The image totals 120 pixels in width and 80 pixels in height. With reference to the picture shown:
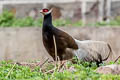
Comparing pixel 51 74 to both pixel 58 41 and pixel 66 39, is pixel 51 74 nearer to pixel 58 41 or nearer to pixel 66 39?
pixel 58 41

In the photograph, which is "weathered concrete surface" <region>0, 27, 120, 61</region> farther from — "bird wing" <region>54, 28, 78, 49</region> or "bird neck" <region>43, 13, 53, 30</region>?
"bird wing" <region>54, 28, 78, 49</region>

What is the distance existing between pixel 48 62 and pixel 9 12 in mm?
9192


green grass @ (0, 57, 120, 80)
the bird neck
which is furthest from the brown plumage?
green grass @ (0, 57, 120, 80)

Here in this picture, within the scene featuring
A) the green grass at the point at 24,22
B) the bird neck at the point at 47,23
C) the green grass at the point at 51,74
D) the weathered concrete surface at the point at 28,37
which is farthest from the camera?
the green grass at the point at 24,22

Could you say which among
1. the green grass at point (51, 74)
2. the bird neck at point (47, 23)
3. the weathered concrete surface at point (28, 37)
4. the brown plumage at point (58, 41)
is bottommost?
the weathered concrete surface at point (28, 37)

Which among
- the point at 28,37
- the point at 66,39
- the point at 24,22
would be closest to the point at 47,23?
the point at 66,39

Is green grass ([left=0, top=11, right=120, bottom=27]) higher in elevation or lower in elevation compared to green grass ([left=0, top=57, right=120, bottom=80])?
lower

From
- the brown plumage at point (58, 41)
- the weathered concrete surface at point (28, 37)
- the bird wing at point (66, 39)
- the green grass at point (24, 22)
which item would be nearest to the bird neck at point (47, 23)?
the brown plumage at point (58, 41)

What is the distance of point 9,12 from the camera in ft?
50.8


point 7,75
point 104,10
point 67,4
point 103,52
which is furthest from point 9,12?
point 7,75

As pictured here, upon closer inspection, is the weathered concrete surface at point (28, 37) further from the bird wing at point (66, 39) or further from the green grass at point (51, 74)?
the green grass at point (51, 74)

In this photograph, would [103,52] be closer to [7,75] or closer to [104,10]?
[7,75]

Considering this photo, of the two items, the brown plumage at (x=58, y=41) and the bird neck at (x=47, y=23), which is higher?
the bird neck at (x=47, y=23)

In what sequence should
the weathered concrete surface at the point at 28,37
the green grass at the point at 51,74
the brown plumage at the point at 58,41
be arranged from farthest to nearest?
1. the weathered concrete surface at the point at 28,37
2. the brown plumage at the point at 58,41
3. the green grass at the point at 51,74
